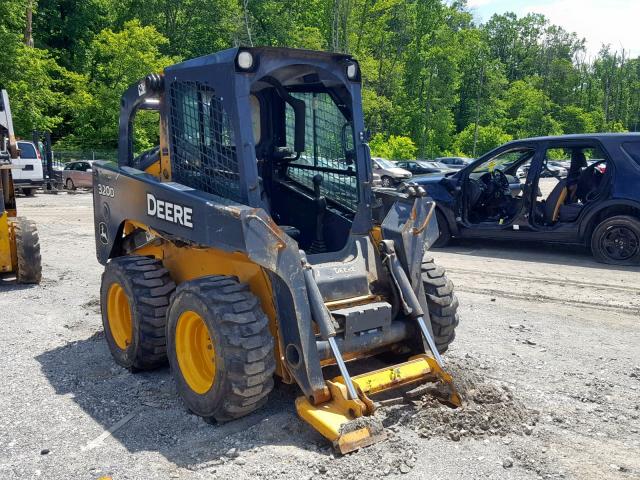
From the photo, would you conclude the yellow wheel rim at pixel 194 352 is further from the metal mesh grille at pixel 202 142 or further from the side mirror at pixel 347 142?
the side mirror at pixel 347 142

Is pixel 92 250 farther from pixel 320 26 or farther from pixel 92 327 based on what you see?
pixel 320 26

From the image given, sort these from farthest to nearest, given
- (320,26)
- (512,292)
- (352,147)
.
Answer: (320,26), (512,292), (352,147)

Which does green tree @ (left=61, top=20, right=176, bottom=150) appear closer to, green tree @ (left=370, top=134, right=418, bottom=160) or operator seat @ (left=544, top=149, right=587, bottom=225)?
green tree @ (left=370, top=134, right=418, bottom=160)

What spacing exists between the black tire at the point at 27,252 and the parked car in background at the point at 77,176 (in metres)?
17.7

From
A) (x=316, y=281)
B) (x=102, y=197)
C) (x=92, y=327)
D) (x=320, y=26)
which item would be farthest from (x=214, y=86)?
(x=320, y=26)

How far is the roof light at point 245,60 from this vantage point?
13.8 feet

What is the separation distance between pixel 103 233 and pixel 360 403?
10.3 ft

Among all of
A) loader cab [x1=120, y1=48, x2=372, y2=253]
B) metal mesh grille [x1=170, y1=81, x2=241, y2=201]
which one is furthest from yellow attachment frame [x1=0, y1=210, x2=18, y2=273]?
metal mesh grille [x1=170, y1=81, x2=241, y2=201]

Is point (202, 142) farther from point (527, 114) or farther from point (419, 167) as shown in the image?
point (527, 114)

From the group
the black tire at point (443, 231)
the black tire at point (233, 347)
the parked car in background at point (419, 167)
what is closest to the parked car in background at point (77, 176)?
the parked car in background at point (419, 167)

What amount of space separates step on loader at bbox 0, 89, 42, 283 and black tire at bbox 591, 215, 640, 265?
771 cm

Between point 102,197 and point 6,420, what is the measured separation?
84.1 inches

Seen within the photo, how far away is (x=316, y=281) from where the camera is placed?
14.0 feet

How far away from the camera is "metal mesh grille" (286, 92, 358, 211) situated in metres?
5.18
